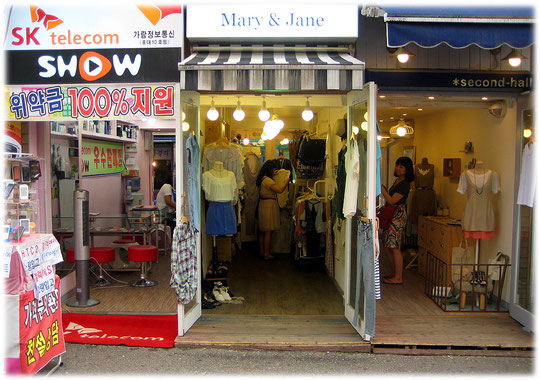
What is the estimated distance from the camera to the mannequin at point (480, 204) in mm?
6305

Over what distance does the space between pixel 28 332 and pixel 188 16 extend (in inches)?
141

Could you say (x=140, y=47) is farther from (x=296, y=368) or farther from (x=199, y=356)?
(x=296, y=368)

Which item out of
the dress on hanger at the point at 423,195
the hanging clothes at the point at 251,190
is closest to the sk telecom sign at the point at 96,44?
the hanging clothes at the point at 251,190

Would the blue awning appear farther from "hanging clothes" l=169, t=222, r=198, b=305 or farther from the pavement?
the pavement

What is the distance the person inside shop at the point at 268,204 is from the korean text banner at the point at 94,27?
12.8 ft

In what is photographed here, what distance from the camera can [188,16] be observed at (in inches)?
210

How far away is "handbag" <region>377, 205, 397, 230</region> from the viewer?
→ 7.13 metres

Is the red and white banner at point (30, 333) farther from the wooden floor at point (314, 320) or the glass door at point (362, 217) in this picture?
the glass door at point (362, 217)

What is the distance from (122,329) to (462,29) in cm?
494

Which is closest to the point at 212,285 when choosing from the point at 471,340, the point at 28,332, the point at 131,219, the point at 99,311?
the point at 99,311

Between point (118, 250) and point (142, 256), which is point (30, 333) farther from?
point (118, 250)

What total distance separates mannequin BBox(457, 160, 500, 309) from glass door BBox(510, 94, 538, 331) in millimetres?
475

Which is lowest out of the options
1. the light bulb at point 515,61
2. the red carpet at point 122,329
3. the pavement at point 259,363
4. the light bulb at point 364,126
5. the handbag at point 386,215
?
the pavement at point 259,363

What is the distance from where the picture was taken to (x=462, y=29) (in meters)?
4.91
